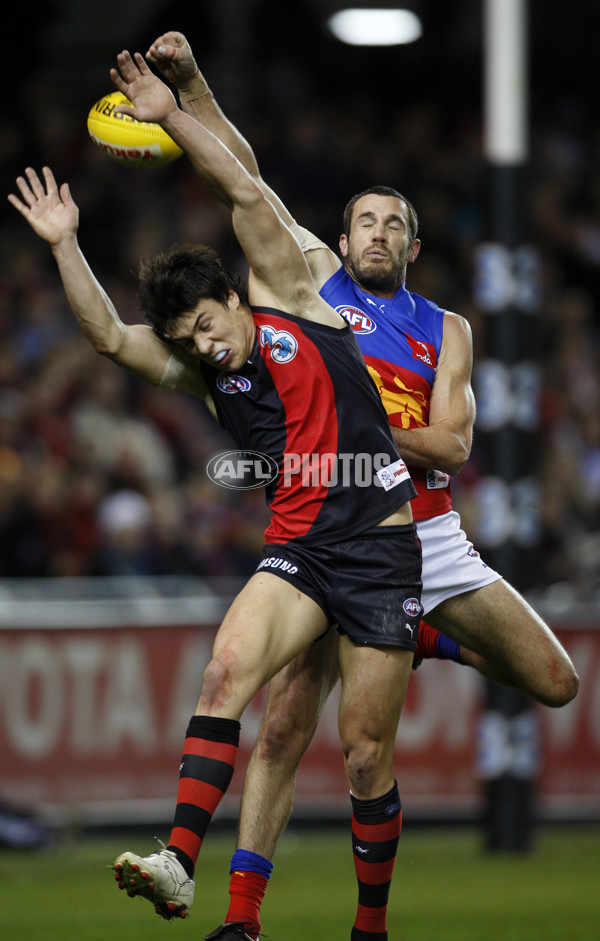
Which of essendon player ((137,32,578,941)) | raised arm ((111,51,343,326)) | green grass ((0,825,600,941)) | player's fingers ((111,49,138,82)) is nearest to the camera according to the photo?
raised arm ((111,51,343,326))

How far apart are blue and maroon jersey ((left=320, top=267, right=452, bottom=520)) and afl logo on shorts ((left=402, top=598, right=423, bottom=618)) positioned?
0.55 meters

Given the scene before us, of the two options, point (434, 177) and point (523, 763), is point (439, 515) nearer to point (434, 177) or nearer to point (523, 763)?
point (523, 763)

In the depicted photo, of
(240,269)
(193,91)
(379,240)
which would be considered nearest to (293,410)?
(379,240)

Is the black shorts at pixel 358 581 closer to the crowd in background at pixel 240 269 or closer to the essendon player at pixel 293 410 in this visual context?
the essendon player at pixel 293 410

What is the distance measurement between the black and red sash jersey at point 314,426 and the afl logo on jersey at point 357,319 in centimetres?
45

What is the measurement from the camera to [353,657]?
15.4 feet

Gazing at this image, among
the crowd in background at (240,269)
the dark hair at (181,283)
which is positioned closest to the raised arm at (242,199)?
the dark hair at (181,283)

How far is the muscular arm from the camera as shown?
16.4 ft

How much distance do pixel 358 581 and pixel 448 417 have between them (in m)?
0.81

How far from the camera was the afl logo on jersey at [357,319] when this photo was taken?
520 cm

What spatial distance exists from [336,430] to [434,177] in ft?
32.8

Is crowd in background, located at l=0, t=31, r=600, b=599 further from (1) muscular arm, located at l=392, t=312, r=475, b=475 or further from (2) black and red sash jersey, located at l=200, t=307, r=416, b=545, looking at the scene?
(2) black and red sash jersey, located at l=200, t=307, r=416, b=545

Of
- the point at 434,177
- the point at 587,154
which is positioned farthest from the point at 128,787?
the point at 587,154

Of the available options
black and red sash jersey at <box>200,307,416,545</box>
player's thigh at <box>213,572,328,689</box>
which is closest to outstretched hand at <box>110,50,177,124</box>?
black and red sash jersey at <box>200,307,416,545</box>
